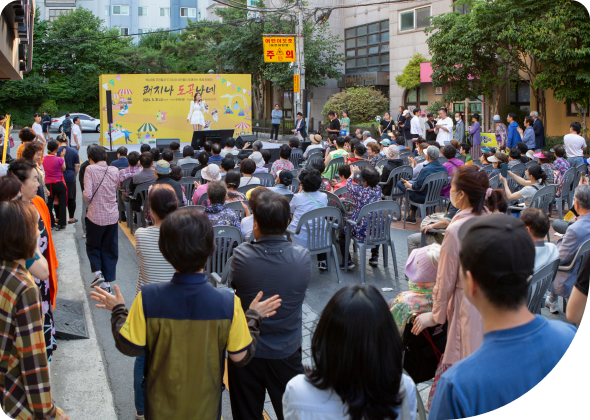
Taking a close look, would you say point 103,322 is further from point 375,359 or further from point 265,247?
point 375,359

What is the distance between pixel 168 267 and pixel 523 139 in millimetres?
12018

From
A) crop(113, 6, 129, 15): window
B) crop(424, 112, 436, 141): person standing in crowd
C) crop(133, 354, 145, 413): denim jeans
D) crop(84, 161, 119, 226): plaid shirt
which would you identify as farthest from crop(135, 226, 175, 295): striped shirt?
crop(113, 6, 129, 15): window

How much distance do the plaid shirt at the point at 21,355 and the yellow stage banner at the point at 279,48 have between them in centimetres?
1788

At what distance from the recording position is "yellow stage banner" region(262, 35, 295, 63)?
19141 mm

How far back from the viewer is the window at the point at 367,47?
27094 mm

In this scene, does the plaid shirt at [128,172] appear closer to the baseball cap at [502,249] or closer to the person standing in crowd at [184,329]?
the person standing in crowd at [184,329]

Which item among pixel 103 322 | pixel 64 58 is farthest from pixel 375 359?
pixel 64 58

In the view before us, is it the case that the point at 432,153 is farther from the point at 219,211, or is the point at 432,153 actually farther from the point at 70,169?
the point at 70,169

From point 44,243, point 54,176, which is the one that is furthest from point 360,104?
point 44,243

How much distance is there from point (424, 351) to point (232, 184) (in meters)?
3.21

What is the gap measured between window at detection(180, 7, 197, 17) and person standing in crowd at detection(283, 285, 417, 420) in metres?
54.6

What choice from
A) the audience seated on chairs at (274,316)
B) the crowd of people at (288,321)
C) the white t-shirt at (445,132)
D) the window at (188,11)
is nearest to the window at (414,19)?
the white t-shirt at (445,132)

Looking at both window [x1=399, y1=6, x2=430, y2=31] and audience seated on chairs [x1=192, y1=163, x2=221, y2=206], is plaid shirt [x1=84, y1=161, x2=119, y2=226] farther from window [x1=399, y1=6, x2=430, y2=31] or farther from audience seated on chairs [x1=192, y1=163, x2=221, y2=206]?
window [x1=399, y1=6, x2=430, y2=31]

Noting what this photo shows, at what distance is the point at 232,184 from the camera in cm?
574
